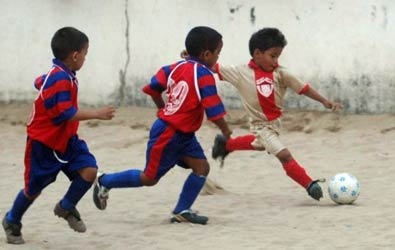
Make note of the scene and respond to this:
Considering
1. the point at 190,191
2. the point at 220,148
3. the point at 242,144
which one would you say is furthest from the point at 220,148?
the point at 190,191

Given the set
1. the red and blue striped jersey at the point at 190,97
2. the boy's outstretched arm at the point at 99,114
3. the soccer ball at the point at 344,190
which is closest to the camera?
the boy's outstretched arm at the point at 99,114

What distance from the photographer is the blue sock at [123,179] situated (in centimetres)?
747

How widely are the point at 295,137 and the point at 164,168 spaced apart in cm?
390

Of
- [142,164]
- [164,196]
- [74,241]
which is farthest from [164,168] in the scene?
[142,164]

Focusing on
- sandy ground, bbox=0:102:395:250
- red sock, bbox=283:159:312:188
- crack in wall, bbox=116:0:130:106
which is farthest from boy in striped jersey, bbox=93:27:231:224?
crack in wall, bbox=116:0:130:106

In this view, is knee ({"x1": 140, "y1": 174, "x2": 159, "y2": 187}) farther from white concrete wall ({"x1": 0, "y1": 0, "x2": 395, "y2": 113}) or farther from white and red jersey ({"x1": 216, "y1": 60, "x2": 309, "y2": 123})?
white concrete wall ({"x1": 0, "y1": 0, "x2": 395, "y2": 113})

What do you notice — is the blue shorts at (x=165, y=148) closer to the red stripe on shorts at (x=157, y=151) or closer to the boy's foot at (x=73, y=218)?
the red stripe on shorts at (x=157, y=151)

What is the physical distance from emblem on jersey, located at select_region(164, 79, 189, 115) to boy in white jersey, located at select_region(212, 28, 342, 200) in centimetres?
120

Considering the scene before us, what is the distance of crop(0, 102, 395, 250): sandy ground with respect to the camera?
6980 mm

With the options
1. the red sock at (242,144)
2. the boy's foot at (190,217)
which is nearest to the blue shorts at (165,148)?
the boy's foot at (190,217)

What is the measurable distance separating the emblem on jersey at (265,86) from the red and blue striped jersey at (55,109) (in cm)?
205

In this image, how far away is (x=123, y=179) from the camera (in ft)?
24.7

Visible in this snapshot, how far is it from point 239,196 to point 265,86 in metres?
0.89

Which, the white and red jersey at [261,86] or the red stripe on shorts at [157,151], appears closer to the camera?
the red stripe on shorts at [157,151]
